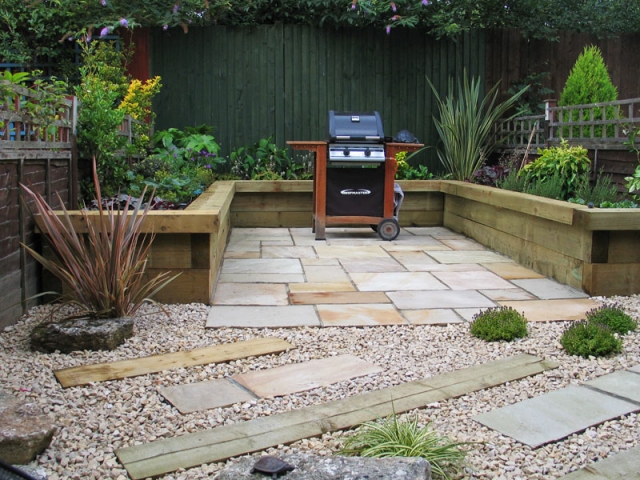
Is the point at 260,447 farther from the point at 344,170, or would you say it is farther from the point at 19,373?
the point at 344,170

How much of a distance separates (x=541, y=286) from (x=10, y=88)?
3452 mm

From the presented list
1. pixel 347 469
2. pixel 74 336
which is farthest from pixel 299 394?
pixel 74 336

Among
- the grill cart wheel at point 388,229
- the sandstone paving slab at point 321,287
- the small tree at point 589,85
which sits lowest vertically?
the sandstone paving slab at point 321,287

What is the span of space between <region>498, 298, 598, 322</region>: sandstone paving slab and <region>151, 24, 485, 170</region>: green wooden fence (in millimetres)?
4862

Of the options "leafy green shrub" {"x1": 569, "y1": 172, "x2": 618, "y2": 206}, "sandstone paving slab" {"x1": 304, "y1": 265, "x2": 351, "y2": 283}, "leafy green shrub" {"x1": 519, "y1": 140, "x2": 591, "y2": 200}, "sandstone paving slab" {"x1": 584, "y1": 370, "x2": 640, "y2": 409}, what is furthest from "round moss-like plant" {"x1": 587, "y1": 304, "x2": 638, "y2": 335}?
"leafy green shrub" {"x1": 519, "y1": 140, "x2": 591, "y2": 200}

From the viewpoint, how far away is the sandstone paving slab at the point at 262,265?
5160 millimetres

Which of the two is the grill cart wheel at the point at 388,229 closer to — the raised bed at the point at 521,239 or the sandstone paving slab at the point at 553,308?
the raised bed at the point at 521,239

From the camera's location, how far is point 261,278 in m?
4.89

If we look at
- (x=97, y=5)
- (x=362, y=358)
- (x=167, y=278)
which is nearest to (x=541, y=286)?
(x=362, y=358)

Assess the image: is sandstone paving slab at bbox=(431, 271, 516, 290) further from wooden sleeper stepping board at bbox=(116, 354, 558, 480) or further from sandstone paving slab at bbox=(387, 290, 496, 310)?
wooden sleeper stepping board at bbox=(116, 354, 558, 480)

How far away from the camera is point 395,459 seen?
1.85m

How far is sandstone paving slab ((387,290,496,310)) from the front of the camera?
412cm

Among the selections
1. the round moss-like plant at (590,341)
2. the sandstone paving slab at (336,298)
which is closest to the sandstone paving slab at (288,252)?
the sandstone paving slab at (336,298)

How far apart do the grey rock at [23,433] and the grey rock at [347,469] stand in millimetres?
611
